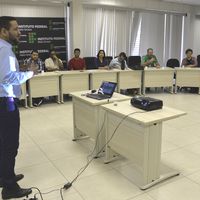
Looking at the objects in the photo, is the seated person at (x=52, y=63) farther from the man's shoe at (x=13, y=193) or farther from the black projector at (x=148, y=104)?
the man's shoe at (x=13, y=193)

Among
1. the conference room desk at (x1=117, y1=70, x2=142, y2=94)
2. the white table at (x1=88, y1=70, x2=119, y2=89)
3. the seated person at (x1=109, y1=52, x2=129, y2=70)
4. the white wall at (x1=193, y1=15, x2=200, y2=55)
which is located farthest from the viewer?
the white wall at (x1=193, y1=15, x2=200, y2=55)

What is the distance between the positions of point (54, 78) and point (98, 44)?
2475mm

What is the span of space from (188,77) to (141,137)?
499 cm

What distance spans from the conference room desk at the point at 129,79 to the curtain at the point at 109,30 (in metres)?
1.65

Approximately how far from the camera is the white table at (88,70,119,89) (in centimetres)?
638

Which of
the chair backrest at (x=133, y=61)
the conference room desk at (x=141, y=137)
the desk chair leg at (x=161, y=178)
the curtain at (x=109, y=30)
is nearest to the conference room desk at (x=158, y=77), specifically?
the chair backrest at (x=133, y=61)

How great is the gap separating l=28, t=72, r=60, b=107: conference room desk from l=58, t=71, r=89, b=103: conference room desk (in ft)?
0.40

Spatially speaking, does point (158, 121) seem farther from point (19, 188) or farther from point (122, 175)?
point (19, 188)

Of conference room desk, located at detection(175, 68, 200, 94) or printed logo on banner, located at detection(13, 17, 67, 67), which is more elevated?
printed logo on banner, located at detection(13, 17, 67, 67)

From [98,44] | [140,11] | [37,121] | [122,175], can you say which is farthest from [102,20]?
[122,175]

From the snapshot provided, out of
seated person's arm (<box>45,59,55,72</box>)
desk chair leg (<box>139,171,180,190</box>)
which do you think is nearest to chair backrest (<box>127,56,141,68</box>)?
seated person's arm (<box>45,59,55,72</box>)

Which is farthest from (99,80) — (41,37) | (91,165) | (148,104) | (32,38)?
(148,104)

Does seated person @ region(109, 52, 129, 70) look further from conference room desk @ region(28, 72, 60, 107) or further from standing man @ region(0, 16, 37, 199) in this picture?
standing man @ region(0, 16, 37, 199)

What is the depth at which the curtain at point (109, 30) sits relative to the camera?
771 cm
